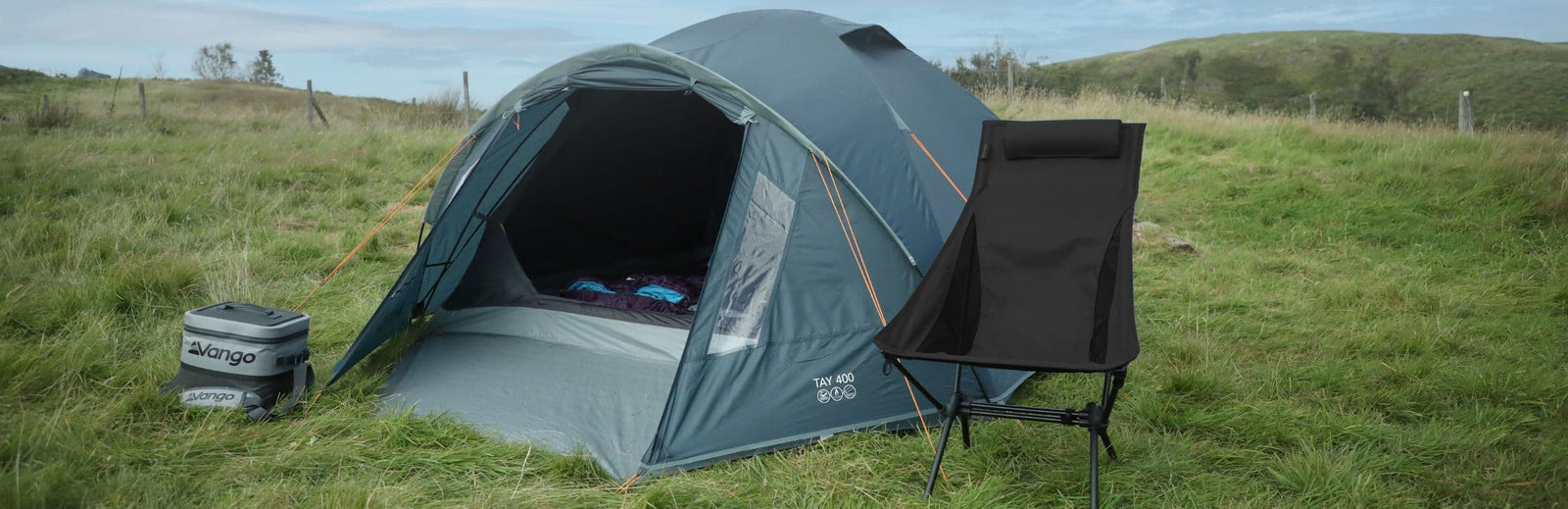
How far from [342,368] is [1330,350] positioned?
4.19 meters

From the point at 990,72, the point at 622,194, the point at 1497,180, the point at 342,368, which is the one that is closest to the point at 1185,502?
the point at 342,368

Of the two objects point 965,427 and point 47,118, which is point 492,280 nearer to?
point 965,427

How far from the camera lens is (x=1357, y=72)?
36219 mm

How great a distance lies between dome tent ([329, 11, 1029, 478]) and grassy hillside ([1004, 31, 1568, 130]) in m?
23.4

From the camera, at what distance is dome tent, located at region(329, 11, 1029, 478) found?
3.29 meters

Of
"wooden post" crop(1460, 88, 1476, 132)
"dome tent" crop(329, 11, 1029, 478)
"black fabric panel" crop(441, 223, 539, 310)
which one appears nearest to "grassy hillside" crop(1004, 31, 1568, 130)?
"wooden post" crop(1460, 88, 1476, 132)

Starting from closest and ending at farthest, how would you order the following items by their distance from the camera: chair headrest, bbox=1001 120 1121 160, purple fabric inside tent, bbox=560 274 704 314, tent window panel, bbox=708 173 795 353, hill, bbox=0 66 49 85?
chair headrest, bbox=1001 120 1121 160
tent window panel, bbox=708 173 795 353
purple fabric inside tent, bbox=560 274 704 314
hill, bbox=0 66 49 85

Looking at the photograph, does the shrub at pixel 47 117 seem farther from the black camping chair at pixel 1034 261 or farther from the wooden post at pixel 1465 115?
the wooden post at pixel 1465 115

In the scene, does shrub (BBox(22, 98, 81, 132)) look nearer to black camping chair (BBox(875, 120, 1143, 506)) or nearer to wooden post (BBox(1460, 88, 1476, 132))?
black camping chair (BBox(875, 120, 1143, 506))

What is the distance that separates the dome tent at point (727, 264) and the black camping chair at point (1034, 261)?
1.17 feet

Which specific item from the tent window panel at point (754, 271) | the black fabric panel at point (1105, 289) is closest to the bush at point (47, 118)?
the tent window panel at point (754, 271)

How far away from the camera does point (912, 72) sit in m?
4.63

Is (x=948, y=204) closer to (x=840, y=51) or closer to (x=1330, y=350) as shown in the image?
(x=840, y=51)

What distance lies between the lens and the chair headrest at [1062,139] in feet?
10.5
